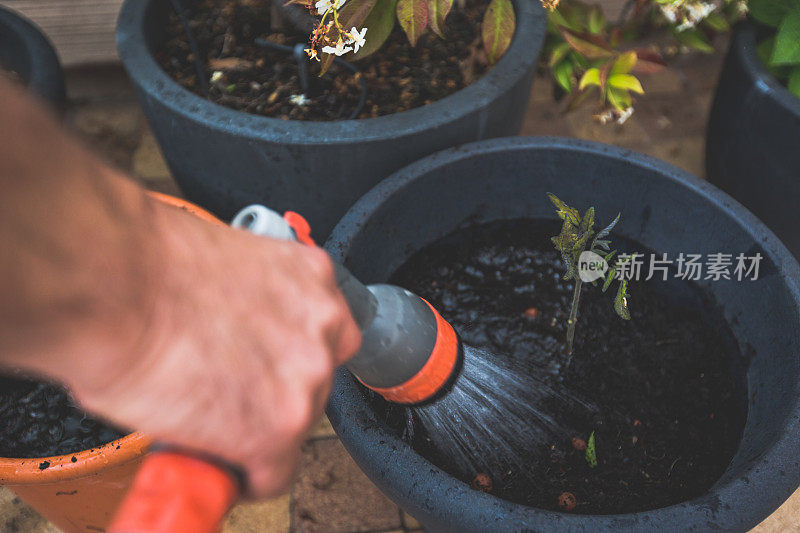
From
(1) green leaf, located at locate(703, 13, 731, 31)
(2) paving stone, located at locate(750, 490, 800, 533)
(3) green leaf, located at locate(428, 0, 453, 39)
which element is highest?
(3) green leaf, located at locate(428, 0, 453, 39)

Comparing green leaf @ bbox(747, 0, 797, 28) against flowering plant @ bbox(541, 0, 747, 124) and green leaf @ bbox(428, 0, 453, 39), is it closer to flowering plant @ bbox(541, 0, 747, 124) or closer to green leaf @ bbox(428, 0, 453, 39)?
flowering plant @ bbox(541, 0, 747, 124)

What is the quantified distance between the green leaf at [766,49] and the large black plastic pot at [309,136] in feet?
1.93

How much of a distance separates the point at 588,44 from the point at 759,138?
20.5 inches

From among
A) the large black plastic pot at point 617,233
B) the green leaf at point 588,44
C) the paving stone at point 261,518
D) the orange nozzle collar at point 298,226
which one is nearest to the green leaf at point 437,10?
the large black plastic pot at point 617,233

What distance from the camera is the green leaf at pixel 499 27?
4.06 feet

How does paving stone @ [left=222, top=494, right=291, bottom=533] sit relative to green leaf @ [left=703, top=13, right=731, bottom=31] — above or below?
below

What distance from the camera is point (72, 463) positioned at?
3.15 ft

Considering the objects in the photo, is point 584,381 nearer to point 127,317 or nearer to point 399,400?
point 399,400

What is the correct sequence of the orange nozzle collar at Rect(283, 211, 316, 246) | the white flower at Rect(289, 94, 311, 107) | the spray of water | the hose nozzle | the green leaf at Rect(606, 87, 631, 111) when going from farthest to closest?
1. the white flower at Rect(289, 94, 311, 107)
2. the green leaf at Rect(606, 87, 631, 111)
3. the spray of water
4. the orange nozzle collar at Rect(283, 211, 316, 246)
5. the hose nozzle

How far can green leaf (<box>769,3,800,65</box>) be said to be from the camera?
132 centimetres

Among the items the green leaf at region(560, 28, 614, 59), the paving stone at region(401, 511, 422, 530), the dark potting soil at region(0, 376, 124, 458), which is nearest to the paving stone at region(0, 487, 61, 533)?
the dark potting soil at region(0, 376, 124, 458)

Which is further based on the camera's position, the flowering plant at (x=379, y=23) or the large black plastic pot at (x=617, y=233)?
the flowering plant at (x=379, y=23)

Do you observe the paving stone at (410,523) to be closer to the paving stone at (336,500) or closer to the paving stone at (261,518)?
the paving stone at (336,500)

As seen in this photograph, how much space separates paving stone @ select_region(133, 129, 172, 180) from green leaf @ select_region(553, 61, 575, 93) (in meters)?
1.28
